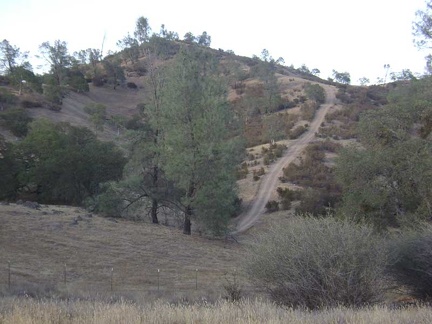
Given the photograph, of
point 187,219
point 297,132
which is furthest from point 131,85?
point 187,219

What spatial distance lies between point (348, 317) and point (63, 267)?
43.8ft

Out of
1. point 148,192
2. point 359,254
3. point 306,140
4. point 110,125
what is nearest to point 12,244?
point 148,192

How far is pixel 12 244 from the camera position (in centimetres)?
1950

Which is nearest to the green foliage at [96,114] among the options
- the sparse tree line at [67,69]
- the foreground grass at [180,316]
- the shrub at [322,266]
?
the sparse tree line at [67,69]

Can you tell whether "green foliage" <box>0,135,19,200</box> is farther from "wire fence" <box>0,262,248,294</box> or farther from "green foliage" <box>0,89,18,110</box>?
"green foliage" <box>0,89,18,110</box>

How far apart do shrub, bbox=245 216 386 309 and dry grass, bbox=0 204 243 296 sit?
3.32 m

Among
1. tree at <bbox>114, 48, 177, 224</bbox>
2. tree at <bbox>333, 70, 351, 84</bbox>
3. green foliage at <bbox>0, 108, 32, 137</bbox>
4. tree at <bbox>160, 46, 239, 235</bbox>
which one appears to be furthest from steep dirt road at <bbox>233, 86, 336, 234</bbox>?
tree at <bbox>333, 70, 351, 84</bbox>

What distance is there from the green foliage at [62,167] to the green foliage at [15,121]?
1419 centimetres

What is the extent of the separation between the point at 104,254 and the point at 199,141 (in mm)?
8818

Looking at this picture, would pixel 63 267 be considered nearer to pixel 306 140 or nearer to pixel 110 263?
pixel 110 263

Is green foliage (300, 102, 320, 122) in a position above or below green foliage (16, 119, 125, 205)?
above

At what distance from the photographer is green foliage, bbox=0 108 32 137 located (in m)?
52.0

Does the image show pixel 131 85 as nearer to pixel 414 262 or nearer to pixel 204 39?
pixel 204 39

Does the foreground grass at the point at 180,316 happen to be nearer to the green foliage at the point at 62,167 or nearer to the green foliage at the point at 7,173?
the green foliage at the point at 62,167
